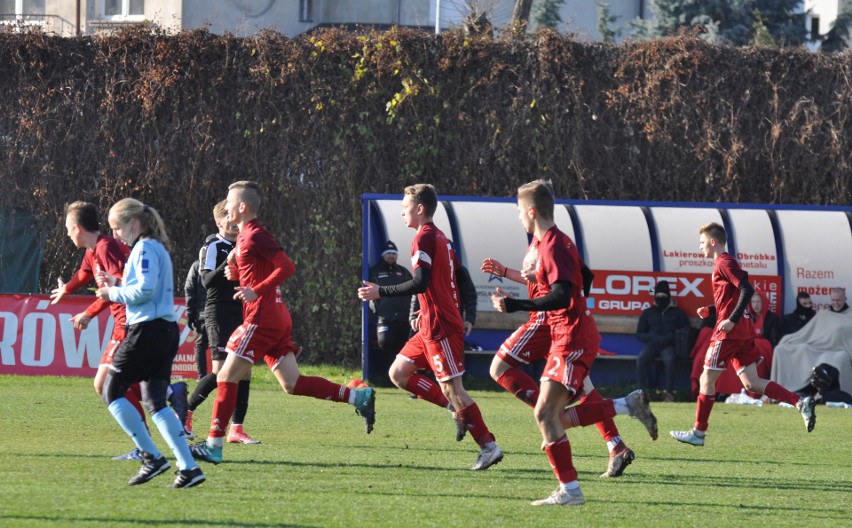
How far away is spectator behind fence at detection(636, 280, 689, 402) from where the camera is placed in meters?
17.3

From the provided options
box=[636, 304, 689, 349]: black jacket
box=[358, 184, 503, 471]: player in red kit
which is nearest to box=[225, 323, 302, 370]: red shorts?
box=[358, 184, 503, 471]: player in red kit

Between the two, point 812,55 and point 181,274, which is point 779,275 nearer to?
point 812,55

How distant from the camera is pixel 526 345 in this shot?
8727 mm

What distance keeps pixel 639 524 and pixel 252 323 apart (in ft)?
10.9

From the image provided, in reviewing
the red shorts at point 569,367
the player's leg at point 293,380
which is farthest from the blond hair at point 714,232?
the red shorts at point 569,367

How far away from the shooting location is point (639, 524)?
6641 millimetres

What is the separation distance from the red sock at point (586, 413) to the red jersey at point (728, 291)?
312 centimetres

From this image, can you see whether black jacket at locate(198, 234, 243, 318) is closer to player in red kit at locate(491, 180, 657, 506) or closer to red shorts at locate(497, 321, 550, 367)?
red shorts at locate(497, 321, 550, 367)

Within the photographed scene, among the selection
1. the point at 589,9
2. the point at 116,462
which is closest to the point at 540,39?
the point at 116,462

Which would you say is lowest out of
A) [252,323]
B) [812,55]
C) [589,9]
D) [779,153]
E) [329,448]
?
[329,448]

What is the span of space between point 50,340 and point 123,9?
584 inches

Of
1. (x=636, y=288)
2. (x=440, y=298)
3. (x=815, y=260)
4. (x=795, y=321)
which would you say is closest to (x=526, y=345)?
(x=440, y=298)

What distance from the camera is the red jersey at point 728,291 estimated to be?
11008 millimetres

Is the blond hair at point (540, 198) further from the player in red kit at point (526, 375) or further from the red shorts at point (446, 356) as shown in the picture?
the red shorts at point (446, 356)
